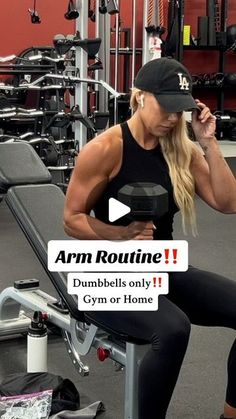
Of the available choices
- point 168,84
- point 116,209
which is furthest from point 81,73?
point 116,209

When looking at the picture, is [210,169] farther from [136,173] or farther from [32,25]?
[32,25]

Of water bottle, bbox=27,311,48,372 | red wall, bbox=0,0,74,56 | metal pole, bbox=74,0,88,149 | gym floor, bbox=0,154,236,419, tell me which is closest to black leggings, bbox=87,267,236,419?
gym floor, bbox=0,154,236,419

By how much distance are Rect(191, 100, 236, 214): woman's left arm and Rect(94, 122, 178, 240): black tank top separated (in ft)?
0.50

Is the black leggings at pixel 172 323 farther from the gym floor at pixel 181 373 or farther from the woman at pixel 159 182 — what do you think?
the gym floor at pixel 181 373

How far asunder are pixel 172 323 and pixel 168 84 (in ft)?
2.37

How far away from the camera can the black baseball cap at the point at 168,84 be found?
2049mm

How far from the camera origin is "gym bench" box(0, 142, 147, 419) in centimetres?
210

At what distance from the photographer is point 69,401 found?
2352mm

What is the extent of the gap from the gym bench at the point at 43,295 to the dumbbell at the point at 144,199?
0.40m

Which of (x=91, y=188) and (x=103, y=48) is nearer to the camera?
(x=91, y=188)

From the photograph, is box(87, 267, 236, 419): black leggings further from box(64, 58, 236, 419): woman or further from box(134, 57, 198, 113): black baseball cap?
box(134, 57, 198, 113): black baseball cap

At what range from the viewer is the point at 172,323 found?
195cm

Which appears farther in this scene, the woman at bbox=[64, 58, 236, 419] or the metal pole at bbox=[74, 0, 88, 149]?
the metal pole at bbox=[74, 0, 88, 149]

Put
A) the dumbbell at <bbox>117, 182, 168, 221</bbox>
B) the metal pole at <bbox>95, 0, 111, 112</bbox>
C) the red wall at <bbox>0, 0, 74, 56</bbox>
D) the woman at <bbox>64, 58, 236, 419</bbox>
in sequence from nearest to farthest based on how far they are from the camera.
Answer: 1. the dumbbell at <bbox>117, 182, 168, 221</bbox>
2. the woman at <bbox>64, 58, 236, 419</bbox>
3. the metal pole at <bbox>95, 0, 111, 112</bbox>
4. the red wall at <bbox>0, 0, 74, 56</bbox>
